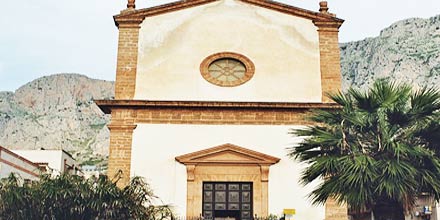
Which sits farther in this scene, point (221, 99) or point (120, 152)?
point (221, 99)

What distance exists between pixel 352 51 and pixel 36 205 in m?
101

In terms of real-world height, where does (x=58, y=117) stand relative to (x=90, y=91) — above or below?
below

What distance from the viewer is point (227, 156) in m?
18.1

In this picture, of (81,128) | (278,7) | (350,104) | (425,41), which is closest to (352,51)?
(425,41)

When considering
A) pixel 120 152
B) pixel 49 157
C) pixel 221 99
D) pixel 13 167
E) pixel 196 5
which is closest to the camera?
pixel 120 152

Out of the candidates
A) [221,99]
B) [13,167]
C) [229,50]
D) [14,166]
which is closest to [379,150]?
[221,99]

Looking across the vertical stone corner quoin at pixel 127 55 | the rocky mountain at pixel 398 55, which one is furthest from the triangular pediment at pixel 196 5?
the rocky mountain at pixel 398 55

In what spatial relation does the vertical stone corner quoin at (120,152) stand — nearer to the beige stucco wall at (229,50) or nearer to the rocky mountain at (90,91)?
the beige stucco wall at (229,50)

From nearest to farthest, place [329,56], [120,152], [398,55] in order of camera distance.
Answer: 1. [120,152]
2. [329,56]
3. [398,55]

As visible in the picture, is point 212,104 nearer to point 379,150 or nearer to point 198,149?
point 198,149

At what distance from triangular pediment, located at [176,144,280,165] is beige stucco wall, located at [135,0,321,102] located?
186 centimetres

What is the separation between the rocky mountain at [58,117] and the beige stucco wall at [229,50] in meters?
92.9

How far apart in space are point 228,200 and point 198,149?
1.94m

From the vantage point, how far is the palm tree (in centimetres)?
1130
